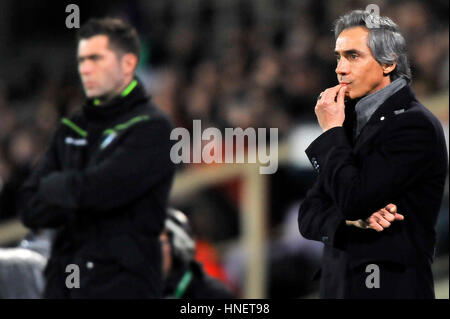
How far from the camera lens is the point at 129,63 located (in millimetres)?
3791

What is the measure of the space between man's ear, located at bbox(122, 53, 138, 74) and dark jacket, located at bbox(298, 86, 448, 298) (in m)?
1.25

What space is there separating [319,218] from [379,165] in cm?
28

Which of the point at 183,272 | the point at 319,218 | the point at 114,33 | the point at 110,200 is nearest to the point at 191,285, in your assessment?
the point at 183,272

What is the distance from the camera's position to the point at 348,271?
2729mm

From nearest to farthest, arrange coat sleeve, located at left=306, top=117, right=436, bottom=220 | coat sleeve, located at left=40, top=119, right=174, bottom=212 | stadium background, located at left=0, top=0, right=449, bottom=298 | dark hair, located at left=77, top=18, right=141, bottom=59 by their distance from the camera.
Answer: coat sleeve, located at left=306, top=117, right=436, bottom=220 → coat sleeve, located at left=40, top=119, right=174, bottom=212 → dark hair, located at left=77, top=18, right=141, bottom=59 → stadium background, located at left=0, top=0, right=449, bottom=298

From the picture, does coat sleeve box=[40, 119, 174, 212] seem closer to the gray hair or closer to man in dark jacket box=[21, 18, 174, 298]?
man in dark jacket box=[21, 18, 174, 298]

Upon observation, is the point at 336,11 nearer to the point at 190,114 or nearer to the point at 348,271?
the point at 190,114

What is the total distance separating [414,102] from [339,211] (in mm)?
347

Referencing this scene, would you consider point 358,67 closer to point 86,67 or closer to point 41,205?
point 86,67

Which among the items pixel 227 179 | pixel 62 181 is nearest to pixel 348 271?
pixel 62 181

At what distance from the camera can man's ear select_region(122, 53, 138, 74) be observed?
378cm

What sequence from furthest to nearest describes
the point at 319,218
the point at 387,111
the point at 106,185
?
the point at 106,185
the point at 319,218
the point at 387,111

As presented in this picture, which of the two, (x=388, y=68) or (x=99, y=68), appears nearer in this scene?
(x=388, y=68)

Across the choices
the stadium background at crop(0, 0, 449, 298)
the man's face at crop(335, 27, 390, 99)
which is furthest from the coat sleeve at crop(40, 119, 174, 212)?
the stadium background at crop(0, 0, 449, 298)
